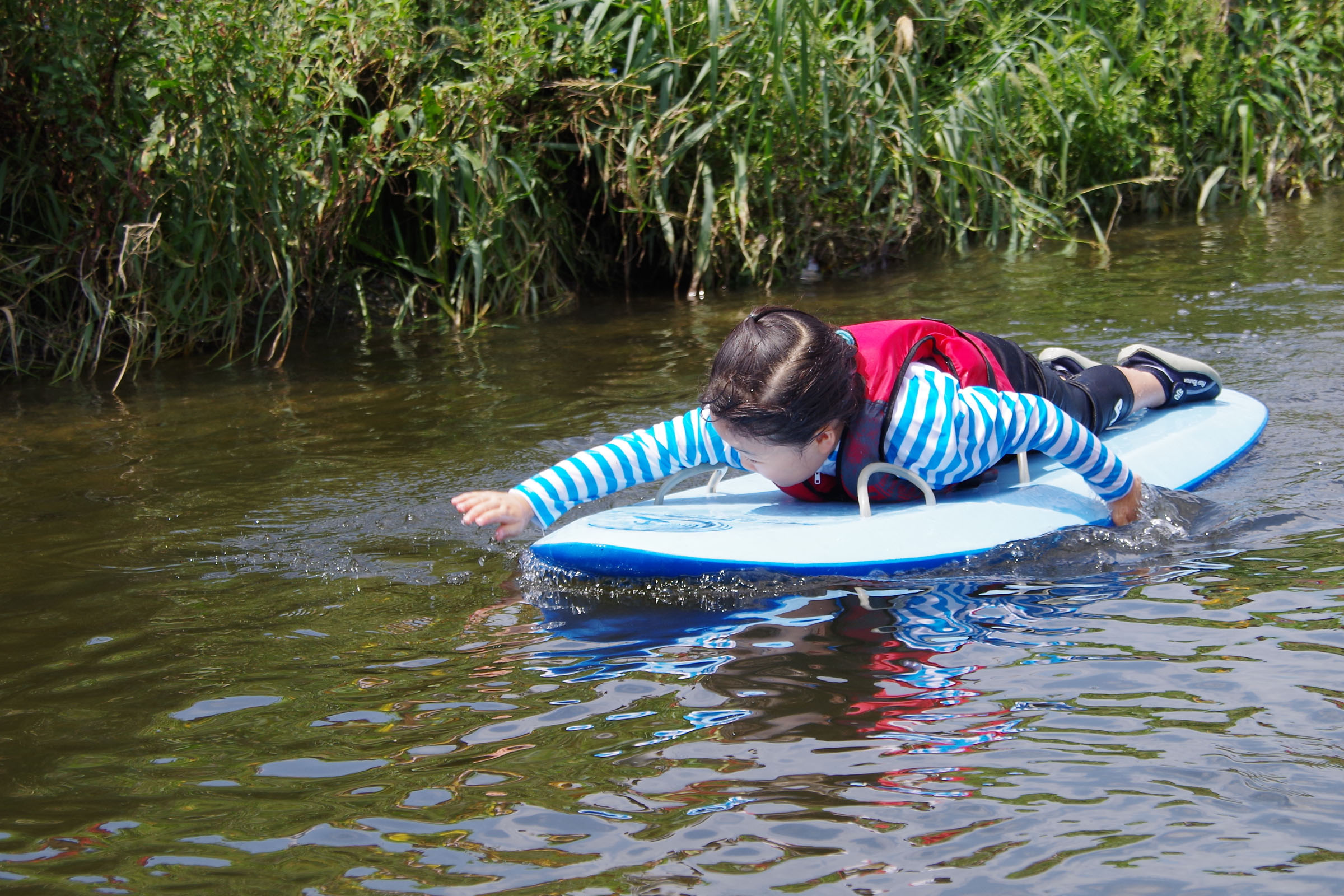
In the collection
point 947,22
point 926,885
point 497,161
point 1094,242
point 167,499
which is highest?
point 947,22

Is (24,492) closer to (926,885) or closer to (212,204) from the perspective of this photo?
(212,204)

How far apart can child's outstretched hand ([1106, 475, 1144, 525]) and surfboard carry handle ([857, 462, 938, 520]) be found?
1.45 feet

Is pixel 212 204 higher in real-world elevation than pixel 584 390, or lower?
higher

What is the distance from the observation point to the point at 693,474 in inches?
123

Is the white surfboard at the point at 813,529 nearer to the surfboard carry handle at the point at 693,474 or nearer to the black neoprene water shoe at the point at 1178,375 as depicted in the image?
the surfboard carry handle at the point at 693,474

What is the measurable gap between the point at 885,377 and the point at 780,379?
0.32 m

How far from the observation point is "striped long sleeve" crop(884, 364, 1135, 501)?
272 centimetres

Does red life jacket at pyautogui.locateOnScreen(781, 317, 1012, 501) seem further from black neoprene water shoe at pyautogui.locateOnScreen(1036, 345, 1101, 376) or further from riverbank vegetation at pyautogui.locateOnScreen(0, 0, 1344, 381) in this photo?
riverbank vegetation at pyautogui.locateOnScreen(0, 0, 1344, 381)

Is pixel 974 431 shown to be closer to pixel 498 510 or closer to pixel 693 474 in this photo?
pixel 693 474

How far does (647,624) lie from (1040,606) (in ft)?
2.52

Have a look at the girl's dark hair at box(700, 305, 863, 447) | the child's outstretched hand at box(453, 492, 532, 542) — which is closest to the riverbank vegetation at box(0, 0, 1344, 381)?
the child's outstretched hand at box(453, 492, 532, 542)

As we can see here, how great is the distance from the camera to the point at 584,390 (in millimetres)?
4676

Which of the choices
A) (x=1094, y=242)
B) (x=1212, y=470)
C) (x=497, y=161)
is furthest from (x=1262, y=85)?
(x=1212, y=470)

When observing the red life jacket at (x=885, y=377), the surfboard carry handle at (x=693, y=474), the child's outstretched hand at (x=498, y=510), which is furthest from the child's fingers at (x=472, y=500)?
the red life jacket at (x=885, y=377)
